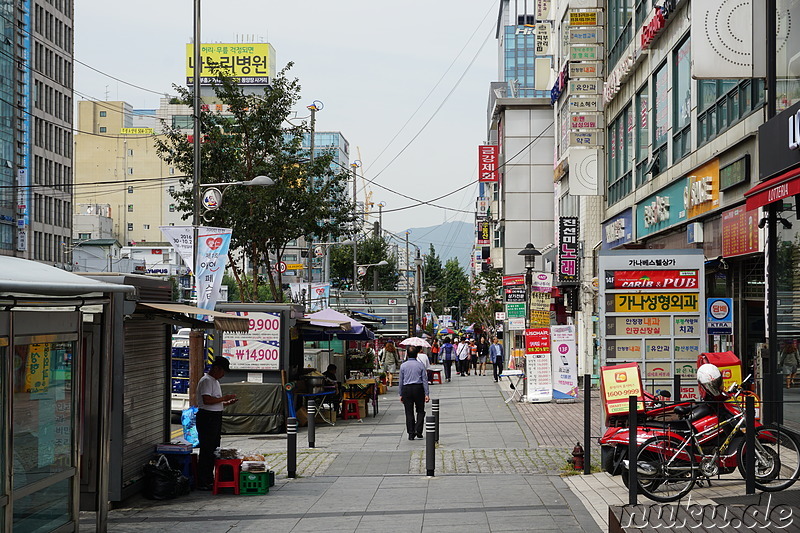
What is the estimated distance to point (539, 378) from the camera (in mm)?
28406

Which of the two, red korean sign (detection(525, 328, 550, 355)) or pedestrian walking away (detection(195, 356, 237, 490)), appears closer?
pedestrian walking away (detection(195, 356, 237, 490))

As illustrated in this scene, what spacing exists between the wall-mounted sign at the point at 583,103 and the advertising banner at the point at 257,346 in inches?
627

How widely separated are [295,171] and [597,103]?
10.1m

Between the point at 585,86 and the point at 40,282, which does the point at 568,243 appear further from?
the point at 40,282

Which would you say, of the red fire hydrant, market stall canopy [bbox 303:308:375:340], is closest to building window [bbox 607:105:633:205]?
market stall canopy [bbox 303:308:375:340]

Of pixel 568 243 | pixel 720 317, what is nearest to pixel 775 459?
pixel 720 317

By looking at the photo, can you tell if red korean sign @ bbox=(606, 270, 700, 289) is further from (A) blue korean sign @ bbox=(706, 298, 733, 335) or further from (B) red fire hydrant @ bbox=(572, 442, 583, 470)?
(A) blue korean sign @ bbox=(706, 298, 733, 335)

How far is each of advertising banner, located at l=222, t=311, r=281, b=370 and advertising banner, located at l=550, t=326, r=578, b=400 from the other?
8.80 m

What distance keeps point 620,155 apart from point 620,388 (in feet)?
63.6

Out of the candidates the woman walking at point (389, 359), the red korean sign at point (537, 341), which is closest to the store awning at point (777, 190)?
the red korean sign at point (537, 341)

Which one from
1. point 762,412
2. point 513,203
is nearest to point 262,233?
point 762,412

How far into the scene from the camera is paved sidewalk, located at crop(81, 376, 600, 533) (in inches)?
418

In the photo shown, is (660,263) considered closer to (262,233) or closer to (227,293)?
(262,233)

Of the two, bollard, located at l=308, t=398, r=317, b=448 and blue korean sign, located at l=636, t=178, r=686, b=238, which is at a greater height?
blue korean sign, located at l=636, t=178, r=686, b=238
